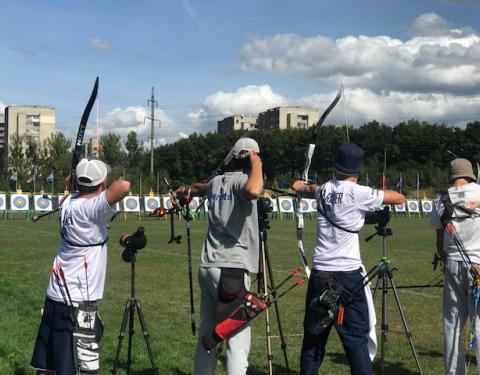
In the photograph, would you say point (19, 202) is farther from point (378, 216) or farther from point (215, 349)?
point (378, 216)

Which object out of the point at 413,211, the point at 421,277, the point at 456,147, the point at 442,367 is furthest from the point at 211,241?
the point at 456,147

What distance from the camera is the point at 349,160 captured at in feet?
14.3

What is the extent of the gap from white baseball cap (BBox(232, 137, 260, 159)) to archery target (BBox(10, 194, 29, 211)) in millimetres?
35935

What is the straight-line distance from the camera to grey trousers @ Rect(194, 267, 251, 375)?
4.02 m

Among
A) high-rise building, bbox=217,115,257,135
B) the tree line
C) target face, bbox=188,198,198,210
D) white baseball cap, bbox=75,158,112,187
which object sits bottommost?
target face, bbox=188,198,198,210

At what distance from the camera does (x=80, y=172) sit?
4.07 metres

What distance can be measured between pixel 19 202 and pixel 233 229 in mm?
36648

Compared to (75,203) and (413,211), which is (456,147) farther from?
(75,203)

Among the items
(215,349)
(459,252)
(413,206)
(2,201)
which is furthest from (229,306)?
(413,206)

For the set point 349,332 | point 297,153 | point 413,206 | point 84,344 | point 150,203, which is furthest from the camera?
point 297,153

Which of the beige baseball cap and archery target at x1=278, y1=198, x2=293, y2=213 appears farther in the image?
archery target at x1=278, y1=198, x2=293, y2=213

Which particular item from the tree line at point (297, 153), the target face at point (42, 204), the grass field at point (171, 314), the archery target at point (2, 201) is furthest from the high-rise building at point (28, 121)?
the grass field at point (171, 314)

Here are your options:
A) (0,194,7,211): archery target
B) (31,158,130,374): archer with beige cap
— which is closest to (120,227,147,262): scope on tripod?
(31,158,130,374): archer with beige cap

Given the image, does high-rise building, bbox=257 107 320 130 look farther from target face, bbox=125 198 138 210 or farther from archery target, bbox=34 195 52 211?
archery target, bbox=34 195 52 211
